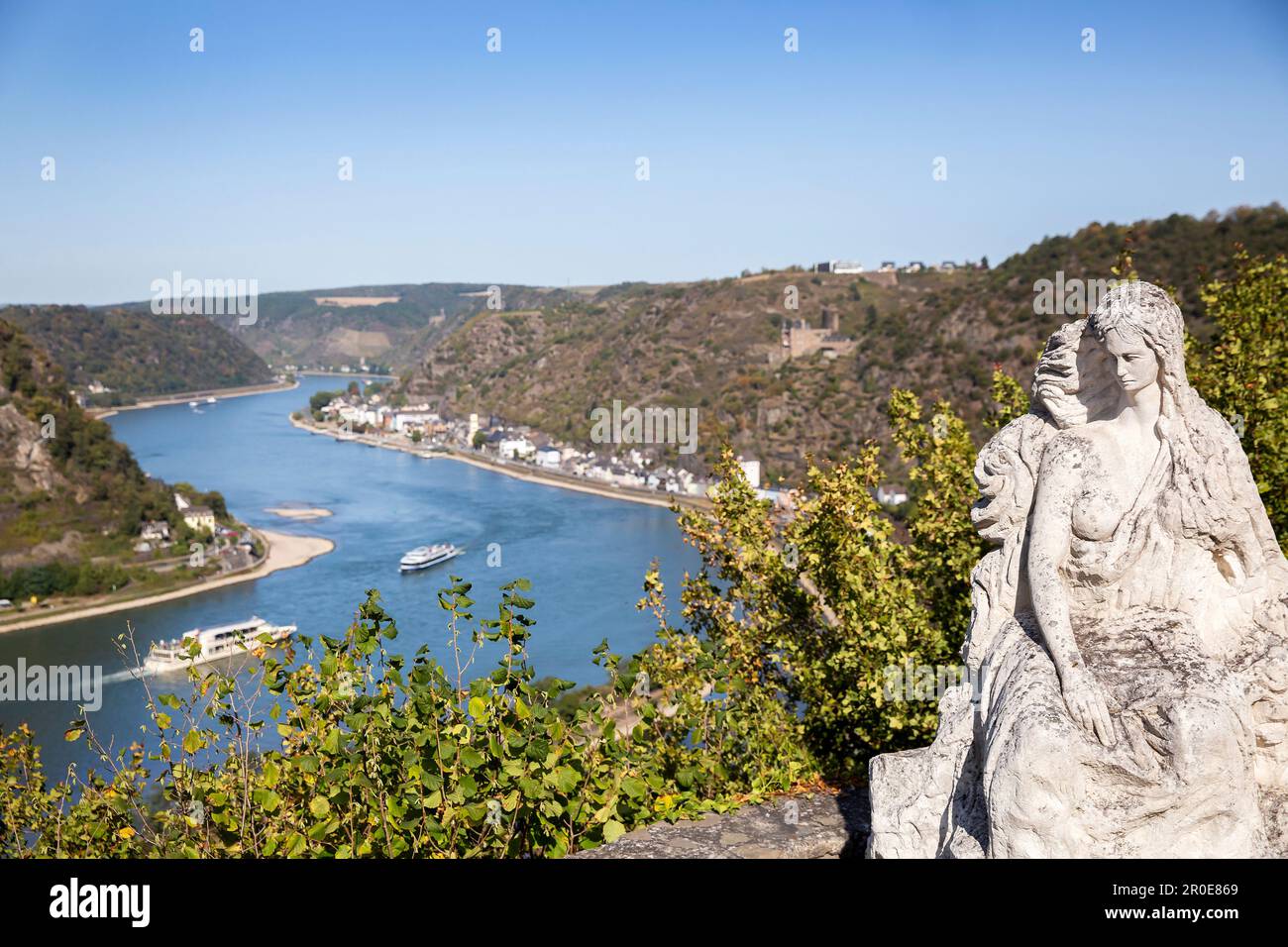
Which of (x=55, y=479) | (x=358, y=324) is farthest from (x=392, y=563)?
(x=358, y=324)

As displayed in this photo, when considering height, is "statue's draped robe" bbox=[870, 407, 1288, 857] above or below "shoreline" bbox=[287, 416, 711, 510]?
above

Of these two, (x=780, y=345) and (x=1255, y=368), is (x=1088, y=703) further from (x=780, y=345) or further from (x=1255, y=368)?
(x=780, y=345)

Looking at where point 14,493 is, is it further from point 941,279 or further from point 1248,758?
point 941,279

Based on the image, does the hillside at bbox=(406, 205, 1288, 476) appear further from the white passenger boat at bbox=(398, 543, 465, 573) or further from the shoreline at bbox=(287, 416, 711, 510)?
the white passenger boat at bbox=(398, 543, 465, 573)

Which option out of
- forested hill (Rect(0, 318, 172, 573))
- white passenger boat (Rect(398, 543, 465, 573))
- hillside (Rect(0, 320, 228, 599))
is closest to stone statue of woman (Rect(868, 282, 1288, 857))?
white passenger boat (Rect(398, 543, 465, 573))

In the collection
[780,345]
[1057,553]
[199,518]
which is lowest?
[199,518]

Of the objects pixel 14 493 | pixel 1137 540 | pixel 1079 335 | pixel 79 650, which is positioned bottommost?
pixel 79 650

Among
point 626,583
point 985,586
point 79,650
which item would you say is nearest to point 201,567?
point 79,650
